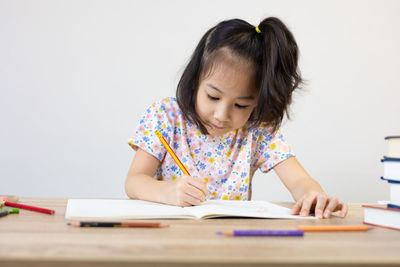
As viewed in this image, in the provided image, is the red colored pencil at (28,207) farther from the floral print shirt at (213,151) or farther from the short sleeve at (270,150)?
the short sleeve at (270,150)

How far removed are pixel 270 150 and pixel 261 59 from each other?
287 millimetres

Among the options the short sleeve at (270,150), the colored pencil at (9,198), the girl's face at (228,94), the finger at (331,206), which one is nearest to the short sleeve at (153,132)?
the girl's face at (228,94)

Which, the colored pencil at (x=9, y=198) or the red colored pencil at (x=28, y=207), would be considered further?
the colored pencil at (x=9, y=198)

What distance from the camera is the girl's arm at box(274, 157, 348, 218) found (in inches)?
28.2

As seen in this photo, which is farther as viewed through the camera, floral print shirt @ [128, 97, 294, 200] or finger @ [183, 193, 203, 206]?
floral print shirt @ [128, 97, 294, 200]

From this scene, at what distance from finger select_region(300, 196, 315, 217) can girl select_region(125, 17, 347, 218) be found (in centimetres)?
24

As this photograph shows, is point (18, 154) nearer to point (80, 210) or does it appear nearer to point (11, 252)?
point (80, 210)

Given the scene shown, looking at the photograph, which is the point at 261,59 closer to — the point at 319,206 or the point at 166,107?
the point at 166,107

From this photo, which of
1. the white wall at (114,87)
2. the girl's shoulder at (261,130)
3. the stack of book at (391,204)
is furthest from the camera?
the white wall at (114,87)

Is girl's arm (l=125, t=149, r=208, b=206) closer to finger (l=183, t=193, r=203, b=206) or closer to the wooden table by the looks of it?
finger (l=183, t=193, r=203, b=206)

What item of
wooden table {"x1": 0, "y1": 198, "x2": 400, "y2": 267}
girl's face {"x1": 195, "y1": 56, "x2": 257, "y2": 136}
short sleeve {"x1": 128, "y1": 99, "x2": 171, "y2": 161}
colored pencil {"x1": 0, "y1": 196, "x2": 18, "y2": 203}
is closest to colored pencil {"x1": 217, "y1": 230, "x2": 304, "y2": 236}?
wooden table {"x1": 0, "y1": 198, "x2": 400, "y2": 267}

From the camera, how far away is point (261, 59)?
103 cm

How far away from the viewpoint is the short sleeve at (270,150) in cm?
118

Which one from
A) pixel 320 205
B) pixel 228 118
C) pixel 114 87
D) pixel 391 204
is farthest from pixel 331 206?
pixel 114 87
